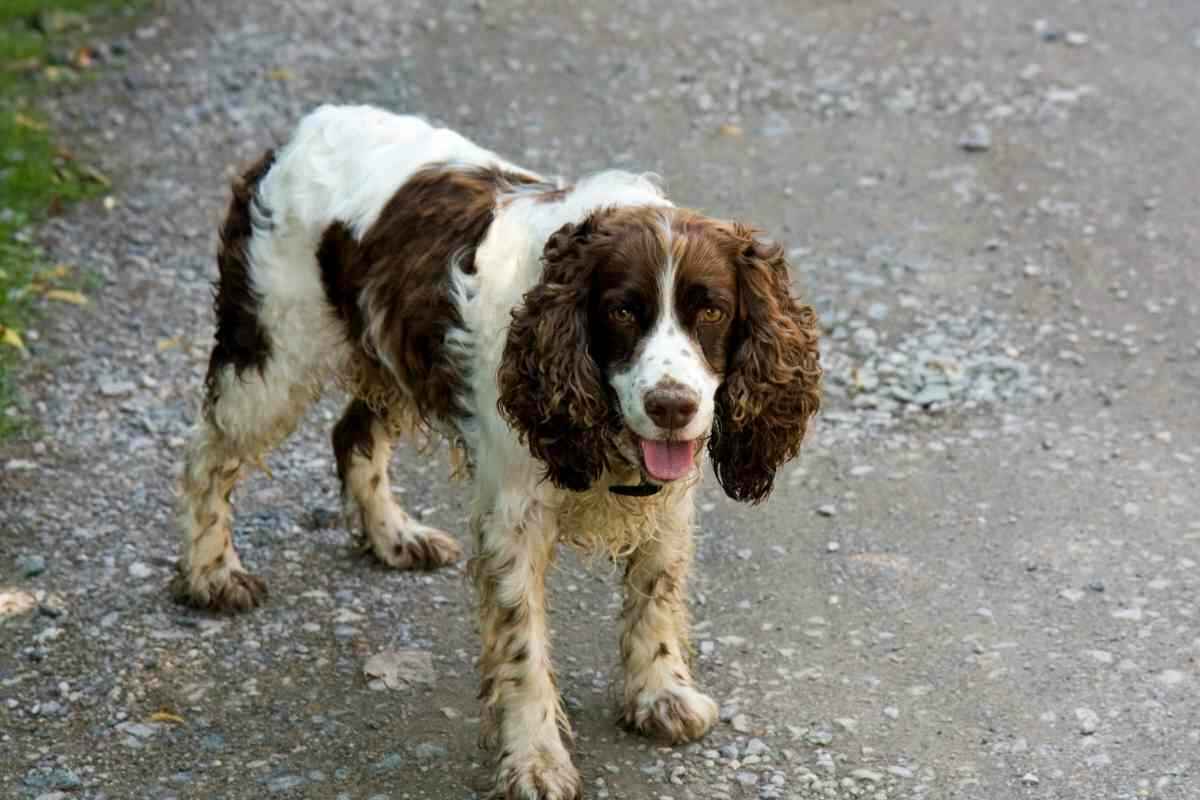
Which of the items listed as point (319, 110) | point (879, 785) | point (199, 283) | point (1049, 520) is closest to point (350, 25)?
point (199, 283)

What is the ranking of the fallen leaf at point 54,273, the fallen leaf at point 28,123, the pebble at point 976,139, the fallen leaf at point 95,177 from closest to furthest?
the fallen leaf at point 54,273, the pebble at point 976,139, the fallen leaf at point 95,177, the fallen leaf at point 28,123

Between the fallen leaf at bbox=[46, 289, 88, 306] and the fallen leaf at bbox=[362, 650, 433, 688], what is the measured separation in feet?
11.2

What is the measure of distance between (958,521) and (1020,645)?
85cm

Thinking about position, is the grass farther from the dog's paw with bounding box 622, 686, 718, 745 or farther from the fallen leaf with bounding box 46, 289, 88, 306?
the dog's paw with bounding box 622, 686, 718, 745

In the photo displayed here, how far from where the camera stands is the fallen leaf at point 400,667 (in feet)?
17.8

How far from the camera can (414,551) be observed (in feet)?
19.9

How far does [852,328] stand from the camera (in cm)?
759

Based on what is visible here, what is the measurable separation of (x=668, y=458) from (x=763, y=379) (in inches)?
13.9

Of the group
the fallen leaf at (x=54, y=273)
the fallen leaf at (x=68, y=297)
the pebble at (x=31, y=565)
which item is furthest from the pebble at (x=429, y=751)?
the fallen leaf at (x=54, y=273)

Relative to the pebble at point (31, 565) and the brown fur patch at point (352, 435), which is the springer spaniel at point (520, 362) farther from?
the pebble at point (31, 565)

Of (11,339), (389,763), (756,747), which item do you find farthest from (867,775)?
(11,339)

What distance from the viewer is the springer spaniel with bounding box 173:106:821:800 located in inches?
170

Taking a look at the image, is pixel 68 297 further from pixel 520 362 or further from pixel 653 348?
pixel 653 348

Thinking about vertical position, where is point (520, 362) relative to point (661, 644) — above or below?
above
